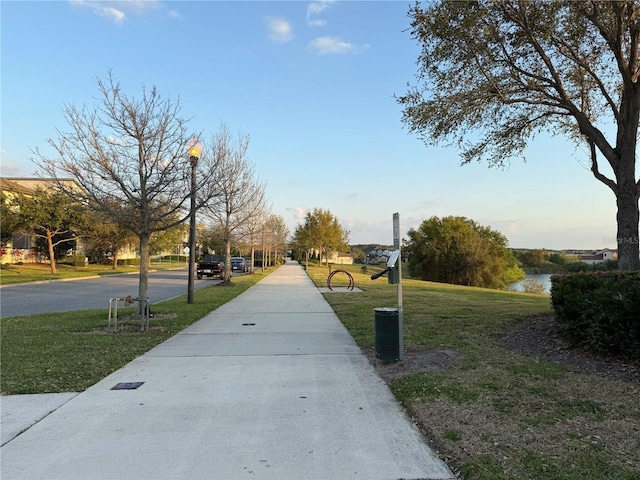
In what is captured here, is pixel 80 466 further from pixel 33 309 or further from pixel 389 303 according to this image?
pixel 33 309

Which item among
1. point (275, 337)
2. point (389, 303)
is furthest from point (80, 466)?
point (389, 303)

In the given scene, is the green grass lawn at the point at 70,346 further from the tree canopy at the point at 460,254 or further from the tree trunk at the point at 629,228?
the tree canopy at the point at 460,254

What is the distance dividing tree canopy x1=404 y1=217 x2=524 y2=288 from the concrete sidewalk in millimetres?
48899

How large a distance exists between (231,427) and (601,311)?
199 inches

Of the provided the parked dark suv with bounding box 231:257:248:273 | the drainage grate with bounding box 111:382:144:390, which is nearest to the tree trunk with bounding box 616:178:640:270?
the drainage grate with bounding box 111:382:144:390

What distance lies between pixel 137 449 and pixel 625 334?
18.7 ft

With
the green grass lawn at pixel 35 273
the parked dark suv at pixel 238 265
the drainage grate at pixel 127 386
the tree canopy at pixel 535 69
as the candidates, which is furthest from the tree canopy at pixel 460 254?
the drainage grate at pixel 127 386

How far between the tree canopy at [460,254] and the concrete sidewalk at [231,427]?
48.9 meters

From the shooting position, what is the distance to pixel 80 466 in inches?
134

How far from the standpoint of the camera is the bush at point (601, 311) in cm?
551

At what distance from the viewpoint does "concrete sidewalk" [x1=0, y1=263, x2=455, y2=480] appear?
335 cm

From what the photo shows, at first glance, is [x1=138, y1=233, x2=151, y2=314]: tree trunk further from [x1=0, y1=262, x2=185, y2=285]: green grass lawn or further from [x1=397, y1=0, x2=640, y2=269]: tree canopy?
[x1=0, y1=262, x2=185, y2=285]: green grass lawn

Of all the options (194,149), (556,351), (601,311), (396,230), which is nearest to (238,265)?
(194,149)

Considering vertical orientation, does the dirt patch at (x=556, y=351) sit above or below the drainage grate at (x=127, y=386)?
above
